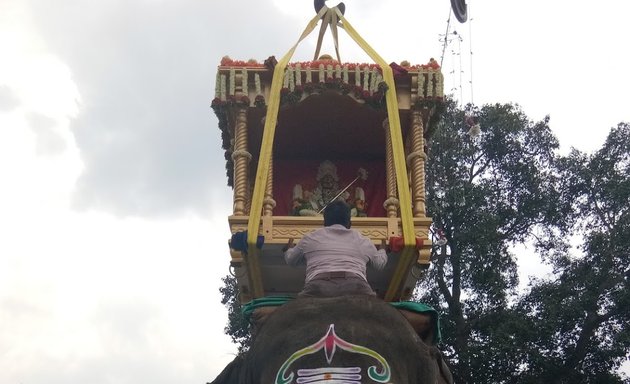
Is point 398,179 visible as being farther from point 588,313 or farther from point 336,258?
point 588,313

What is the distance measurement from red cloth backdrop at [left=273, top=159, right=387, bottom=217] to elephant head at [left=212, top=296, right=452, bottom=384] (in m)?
4.62

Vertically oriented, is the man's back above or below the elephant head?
above

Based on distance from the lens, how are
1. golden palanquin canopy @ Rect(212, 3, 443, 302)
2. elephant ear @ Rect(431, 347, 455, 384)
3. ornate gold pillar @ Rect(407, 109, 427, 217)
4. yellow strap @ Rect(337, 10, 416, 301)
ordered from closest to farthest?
elephant ear @ Rect(431, 347, 455, 384) < yellow strap @ Rect(337, 10, 416, 301) < golden palanquin canopy @ Rect(212, 3, 443, 302) < ornate gold pillar @ Rect(407, 109, 427, 217)

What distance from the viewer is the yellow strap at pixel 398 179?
6.34m

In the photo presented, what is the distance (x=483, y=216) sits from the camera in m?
15.4

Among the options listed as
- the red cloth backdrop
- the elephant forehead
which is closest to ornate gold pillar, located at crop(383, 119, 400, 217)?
the red cloth backdrop

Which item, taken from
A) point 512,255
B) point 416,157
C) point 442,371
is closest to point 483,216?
point 512,255

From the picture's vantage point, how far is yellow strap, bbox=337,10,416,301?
6340mm

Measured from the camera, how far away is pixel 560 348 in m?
14.2

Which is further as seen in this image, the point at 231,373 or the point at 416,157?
the point at 416,157

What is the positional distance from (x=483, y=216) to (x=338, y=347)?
12.3 meters

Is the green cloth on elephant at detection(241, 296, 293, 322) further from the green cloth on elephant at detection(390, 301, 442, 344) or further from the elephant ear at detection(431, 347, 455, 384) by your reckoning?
the elephant ear at detection(431, 347, 455, 384)

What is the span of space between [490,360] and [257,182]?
29.6 ft

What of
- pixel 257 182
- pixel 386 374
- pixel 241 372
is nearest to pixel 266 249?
pixel 257 182
